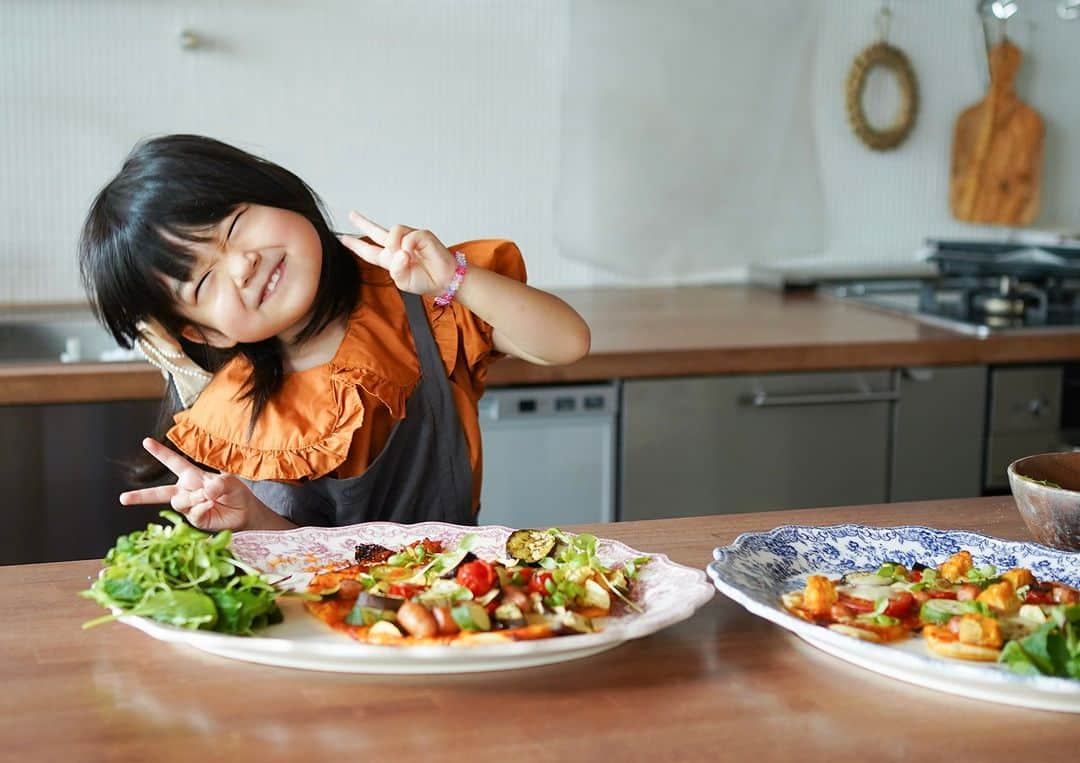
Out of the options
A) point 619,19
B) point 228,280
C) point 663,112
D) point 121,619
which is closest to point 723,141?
point 663,112

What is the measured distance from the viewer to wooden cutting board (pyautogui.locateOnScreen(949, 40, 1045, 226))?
304 centimetres

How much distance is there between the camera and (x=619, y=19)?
278cm

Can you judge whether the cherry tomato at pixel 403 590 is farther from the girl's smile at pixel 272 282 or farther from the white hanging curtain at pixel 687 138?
the white hanging curtain at pixel 687 138

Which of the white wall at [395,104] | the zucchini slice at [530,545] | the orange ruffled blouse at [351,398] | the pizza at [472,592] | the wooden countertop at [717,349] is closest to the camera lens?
the pizza at [472,592]

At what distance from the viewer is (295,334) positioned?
1497 mm

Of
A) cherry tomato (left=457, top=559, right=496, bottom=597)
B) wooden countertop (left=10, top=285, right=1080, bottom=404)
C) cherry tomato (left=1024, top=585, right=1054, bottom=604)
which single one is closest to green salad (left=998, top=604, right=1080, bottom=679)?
cherry tomato (left=1024, top=585, right=1054, bottom=604)

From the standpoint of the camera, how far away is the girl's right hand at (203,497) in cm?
122

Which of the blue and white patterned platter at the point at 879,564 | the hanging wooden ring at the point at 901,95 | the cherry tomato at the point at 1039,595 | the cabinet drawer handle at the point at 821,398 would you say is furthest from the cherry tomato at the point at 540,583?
the hanging wooden ring at the point at 901,95

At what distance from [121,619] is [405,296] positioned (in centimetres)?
68

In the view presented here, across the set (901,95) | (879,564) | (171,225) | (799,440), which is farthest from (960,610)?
(901,95)

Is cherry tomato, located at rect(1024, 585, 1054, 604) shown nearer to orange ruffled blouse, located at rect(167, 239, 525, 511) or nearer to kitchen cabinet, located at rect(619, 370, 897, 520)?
orange ruffled blouse, located at rect(167, 239, 525, 511)

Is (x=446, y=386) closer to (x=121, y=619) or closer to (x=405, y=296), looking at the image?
(x=405, y=296)

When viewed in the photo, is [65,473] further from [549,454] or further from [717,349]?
[717,349]

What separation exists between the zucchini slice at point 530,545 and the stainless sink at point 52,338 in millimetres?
1505
